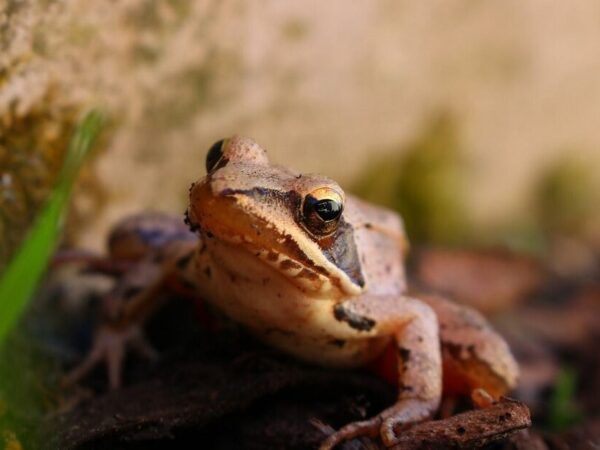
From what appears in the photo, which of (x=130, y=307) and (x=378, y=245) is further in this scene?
(x=130, y=307)

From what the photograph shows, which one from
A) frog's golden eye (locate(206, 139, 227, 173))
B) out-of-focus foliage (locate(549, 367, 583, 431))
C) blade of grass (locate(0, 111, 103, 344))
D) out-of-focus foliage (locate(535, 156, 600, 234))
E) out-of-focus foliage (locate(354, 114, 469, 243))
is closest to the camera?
blade of grass (locate(0, 111, 103, 344))

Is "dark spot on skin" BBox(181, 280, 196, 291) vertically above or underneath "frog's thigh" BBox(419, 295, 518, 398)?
underneath

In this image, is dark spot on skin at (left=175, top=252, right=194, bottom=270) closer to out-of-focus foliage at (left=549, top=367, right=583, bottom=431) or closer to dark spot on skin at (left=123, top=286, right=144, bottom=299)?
dark spot on skin at (left=123, top=286, right=144, bottom=299)

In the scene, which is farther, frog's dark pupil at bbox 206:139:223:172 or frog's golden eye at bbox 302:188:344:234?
frog's dark pupil at bbox 206:139:223:172

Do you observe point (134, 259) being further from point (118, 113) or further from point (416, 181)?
point (416, 181)

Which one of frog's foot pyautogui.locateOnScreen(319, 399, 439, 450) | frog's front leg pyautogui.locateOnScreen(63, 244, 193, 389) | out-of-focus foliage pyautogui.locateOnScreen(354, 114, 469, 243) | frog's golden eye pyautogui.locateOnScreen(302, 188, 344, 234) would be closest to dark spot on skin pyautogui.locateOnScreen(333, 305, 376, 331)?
frog's foot pyautogui.locateOnScreen(319, 399, 439, 450)

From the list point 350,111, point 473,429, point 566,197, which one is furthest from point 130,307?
point 566,197

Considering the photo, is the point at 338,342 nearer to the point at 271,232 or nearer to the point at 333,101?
the point at 271,232
